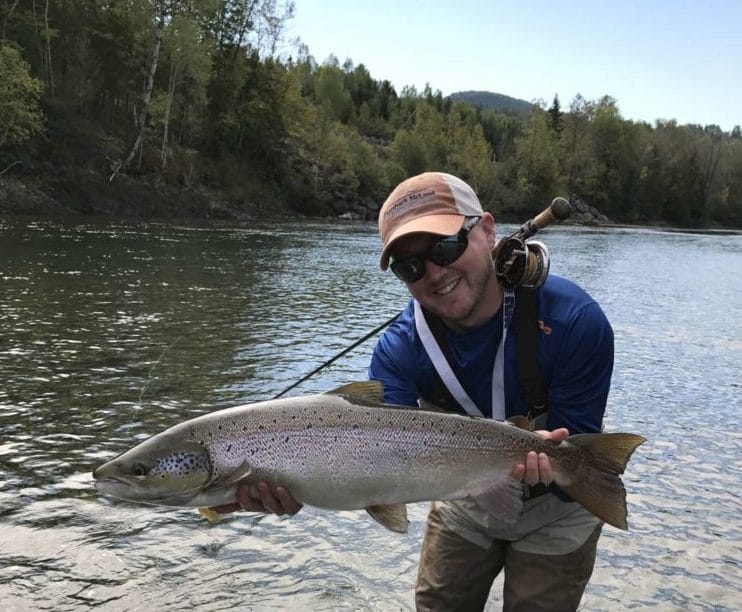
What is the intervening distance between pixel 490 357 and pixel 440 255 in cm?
48

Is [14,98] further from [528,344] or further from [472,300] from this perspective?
[528,344]

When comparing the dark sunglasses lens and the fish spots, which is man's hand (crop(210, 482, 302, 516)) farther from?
the dark sunglasses lens

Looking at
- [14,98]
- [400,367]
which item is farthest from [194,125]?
[400,367]

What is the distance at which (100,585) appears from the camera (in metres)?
4.37

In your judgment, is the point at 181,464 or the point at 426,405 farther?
the point at 426,405

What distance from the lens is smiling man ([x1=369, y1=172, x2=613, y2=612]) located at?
9.12 ft

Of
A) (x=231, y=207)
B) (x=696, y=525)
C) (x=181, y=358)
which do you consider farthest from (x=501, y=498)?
(x=231, y=207)

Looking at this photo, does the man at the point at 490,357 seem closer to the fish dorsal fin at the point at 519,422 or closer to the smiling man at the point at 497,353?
the smiling man at the point at 497,353

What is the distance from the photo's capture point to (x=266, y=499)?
2834 mm

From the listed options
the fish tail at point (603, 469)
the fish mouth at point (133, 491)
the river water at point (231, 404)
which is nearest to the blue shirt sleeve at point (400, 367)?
the fish tail at point (603, 469)

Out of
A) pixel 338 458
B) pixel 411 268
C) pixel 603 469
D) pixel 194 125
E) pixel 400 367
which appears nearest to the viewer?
pixel 603 469

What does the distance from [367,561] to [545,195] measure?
8904 centimetres

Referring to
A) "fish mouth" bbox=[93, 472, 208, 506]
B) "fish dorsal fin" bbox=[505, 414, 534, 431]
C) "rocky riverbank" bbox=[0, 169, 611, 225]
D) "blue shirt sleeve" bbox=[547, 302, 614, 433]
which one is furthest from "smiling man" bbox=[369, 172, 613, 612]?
"rocky riverbank" bbox=[0, 169, 611, 225]

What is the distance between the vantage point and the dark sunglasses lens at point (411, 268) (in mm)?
2879
